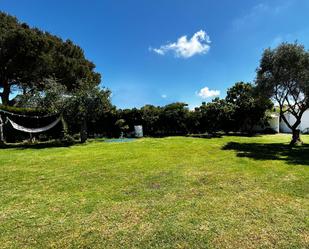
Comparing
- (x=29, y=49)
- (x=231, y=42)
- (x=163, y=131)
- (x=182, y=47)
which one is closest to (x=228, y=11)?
(x=231, y=42)

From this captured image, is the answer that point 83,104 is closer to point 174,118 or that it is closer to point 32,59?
point 174,118

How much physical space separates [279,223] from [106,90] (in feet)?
38.2

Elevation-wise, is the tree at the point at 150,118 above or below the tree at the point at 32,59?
below

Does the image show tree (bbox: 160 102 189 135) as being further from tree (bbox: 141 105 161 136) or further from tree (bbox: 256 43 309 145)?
tree (bbox: 256 43 309 145)

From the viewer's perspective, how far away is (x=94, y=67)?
3095 cm

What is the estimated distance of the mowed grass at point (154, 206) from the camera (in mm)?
3180

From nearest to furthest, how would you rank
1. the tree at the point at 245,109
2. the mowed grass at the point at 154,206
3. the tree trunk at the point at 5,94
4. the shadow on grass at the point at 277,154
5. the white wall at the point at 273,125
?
the mowed grass at the point at 154,206, the shadow on grass at the point at 277,154, the tree at the point at 245,109, the white wall at the point at 273,125, the tree trunk at the point at 5,94

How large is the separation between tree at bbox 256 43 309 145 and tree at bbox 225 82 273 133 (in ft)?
20.6

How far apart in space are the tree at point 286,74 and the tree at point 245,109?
20.6 feet

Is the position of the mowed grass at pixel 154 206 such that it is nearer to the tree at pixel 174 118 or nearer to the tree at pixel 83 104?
the tree at pixel 83 104

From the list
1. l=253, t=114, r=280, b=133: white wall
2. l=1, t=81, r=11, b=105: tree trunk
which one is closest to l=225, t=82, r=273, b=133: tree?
l=253, t=114, r=280, b=133: white wall

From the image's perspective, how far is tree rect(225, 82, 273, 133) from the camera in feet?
67.7

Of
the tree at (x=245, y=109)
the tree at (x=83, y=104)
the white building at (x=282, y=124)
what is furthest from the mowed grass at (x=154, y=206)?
the white building at (x=282, y=124)

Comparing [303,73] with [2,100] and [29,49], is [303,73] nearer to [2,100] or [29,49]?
[29,49]
